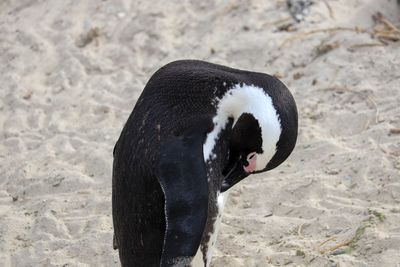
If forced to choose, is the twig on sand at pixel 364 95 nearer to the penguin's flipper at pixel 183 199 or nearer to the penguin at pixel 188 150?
the penguin at pixel 188 150

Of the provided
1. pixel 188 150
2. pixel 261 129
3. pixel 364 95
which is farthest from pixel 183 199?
pixel 364 95

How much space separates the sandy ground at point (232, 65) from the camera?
307 centimetres

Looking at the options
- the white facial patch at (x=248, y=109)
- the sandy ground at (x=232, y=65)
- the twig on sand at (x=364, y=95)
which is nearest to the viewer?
the white facial patch at (x=248, y=109)

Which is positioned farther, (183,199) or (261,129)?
(261,129)

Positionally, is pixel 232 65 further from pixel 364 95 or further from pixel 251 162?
pixel 251 162

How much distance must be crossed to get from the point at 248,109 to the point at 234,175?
0.27 metres

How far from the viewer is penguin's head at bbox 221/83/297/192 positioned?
235 centimetres

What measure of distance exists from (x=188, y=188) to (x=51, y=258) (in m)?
1.17

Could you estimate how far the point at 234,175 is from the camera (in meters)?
2.51

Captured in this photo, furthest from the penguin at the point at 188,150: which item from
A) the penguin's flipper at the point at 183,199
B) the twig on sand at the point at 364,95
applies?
the twig on sand at the point at 364,95

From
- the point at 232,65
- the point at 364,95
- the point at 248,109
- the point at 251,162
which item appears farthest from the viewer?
the point at 232,65

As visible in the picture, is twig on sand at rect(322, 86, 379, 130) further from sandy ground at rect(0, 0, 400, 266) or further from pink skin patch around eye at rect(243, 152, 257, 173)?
pink skin patch around eye at rect(243, 152, 257, 173)

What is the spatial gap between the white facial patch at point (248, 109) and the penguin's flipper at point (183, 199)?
132 mm

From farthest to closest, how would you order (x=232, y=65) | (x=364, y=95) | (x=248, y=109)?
(x=232, y=65) < (x=364, y=95) < (x=248, y=109)
